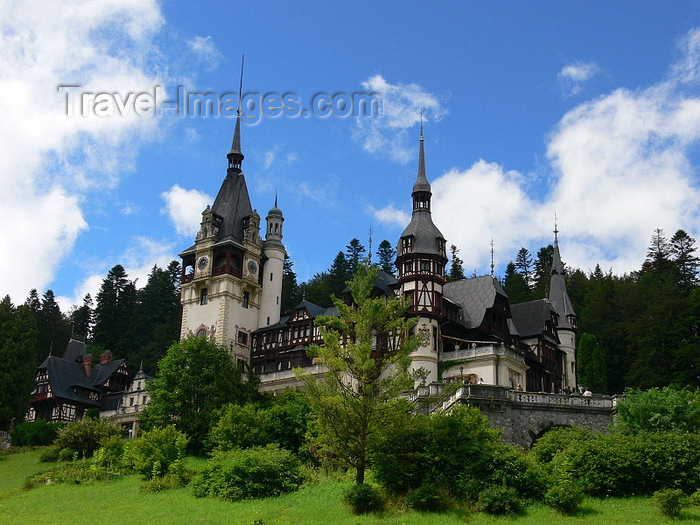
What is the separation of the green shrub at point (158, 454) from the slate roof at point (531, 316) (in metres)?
31.4

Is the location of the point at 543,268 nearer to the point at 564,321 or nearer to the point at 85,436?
the point at 564,321

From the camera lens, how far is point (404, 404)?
1200 inches

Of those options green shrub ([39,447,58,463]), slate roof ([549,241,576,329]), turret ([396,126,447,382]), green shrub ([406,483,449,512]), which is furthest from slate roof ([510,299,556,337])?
green shrub ([406,483,449,512])

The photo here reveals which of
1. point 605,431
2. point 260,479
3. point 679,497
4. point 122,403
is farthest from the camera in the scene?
point 122,403

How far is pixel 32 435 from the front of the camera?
2419 inches

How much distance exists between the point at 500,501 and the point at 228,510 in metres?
10.3

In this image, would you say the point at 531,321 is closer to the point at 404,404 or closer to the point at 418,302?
the point at 418,302

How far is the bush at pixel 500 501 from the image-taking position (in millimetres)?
27500

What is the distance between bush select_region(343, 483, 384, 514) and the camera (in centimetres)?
2866

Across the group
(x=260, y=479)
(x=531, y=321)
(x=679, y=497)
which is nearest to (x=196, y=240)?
(x=531, y=321)

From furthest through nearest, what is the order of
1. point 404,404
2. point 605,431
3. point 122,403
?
point 122,403 < point 605,431 < point 404,404

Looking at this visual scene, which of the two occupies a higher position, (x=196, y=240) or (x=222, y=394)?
(x=196, y=240)

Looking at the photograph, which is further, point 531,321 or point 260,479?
point 531,321

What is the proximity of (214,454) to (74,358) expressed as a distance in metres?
51.1
